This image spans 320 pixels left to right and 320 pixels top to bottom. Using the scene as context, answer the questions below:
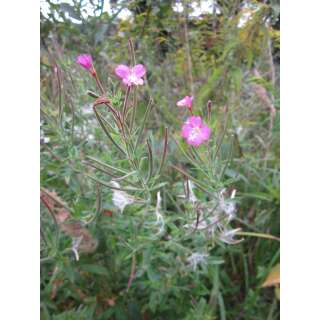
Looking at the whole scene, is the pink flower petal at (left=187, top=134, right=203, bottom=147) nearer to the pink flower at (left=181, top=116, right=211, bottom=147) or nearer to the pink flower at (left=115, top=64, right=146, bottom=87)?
the pink flower at (left=181, top=116, right=211, bottom=147)

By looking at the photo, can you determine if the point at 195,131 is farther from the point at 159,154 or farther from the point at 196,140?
the point at 159,154

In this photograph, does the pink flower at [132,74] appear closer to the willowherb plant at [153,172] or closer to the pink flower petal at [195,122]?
the willowherb plant at [153,172]

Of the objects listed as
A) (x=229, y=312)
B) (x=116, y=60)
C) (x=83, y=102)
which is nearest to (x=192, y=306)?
(x=229, y=312)

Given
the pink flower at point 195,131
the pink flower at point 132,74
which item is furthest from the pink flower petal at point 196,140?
the pink flower at point 132,74

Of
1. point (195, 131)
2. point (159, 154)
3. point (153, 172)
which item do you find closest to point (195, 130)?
point (195, 131)
